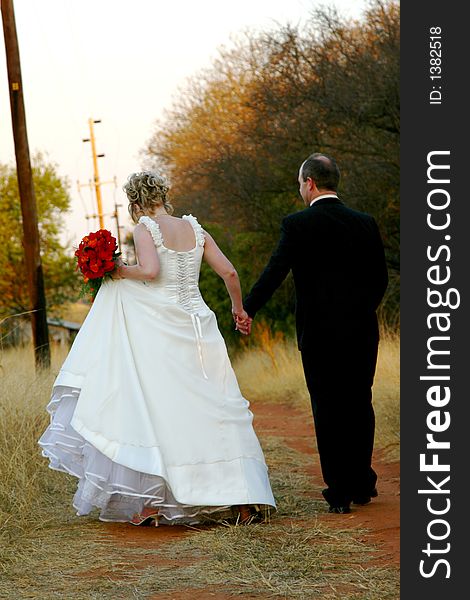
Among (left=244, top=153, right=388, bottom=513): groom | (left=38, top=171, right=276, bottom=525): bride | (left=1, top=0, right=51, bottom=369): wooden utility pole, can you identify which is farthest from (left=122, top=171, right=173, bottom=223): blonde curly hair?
(left=1, top=0, right=51, bottom=369): wooden utility pole

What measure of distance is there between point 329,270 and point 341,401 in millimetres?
916

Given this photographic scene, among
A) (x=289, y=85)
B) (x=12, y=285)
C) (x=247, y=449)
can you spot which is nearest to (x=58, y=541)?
(x=247, y=449)

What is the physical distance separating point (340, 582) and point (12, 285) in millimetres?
28080

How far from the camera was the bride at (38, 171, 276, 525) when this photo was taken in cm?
738

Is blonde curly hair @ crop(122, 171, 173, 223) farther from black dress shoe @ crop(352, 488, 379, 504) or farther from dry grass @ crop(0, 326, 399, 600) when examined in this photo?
black dress shoe @ crop(352, 488, 379, 504)

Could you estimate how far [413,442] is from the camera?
621 centimetres

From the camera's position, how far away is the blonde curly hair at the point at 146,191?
7747 mm

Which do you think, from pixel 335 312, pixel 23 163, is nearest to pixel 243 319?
pixel 335 312

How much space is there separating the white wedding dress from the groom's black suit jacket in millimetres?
604

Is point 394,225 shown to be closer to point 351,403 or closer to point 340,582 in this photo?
point 351,403

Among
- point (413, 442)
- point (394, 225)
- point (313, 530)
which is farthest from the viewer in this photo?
point (394, 225)

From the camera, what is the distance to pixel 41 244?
34.3m

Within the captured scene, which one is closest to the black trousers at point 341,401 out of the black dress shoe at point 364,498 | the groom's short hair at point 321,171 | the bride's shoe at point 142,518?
the black dress shoe at point 364,498

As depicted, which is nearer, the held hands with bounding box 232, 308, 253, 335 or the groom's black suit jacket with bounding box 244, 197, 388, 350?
the groom's black suit jacket with bounding box 244, 197, 388, 350
